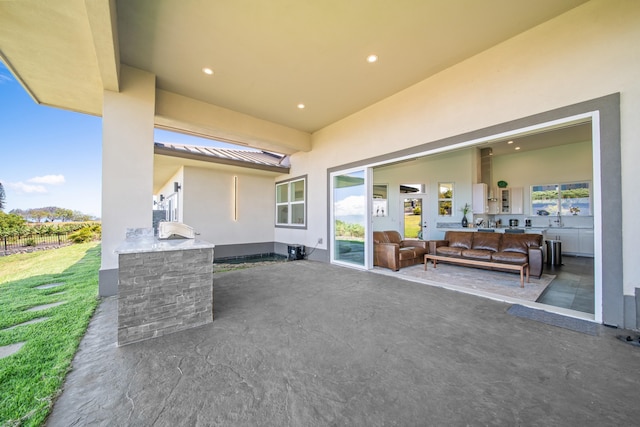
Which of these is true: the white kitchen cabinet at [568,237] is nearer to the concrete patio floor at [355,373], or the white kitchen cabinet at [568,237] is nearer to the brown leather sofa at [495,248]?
the brown leather sofa at [495,248]

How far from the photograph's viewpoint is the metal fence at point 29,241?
429 cm

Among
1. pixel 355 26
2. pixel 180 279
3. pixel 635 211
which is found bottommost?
pixel 180 279

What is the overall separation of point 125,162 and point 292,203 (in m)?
4.87

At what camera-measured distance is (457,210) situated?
8.42 m

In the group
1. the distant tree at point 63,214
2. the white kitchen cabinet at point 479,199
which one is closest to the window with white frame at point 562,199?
the white kitchen cabinet at point 479,199

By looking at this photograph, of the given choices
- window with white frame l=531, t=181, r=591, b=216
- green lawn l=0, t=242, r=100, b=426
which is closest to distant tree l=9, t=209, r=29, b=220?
green lawn l=0, t=242, r=100, b=426

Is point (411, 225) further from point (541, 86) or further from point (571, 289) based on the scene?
point (541, 86)

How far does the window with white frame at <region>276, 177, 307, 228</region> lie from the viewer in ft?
25.2

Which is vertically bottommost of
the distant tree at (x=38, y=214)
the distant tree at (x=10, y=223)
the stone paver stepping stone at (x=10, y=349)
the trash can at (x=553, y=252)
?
the stone paver stepping stone at (x=10, y=349)

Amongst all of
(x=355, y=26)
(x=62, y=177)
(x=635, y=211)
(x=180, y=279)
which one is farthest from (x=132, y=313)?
(x=62, y=177)

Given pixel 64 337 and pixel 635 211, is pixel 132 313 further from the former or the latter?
pixel 635 211

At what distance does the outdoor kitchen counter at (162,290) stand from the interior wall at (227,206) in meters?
5.19

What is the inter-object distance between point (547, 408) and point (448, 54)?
14.9 feet

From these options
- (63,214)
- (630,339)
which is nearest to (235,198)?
(63,214)
